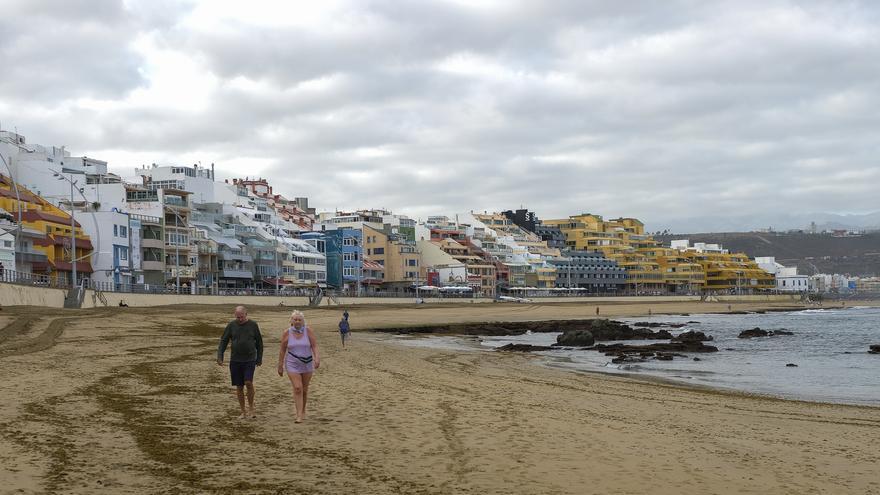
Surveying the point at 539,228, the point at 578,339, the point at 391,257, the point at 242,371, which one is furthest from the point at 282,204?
the point at 242,371

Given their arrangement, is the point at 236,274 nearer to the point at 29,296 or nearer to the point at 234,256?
the point at 234,256

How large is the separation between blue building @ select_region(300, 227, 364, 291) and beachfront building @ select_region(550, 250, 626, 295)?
49.3 metres

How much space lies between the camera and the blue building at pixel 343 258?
117000 mm

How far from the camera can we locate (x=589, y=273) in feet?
533

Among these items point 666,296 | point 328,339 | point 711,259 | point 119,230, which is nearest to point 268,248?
point 119,230

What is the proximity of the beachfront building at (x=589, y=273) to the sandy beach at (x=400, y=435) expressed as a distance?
13523 cm

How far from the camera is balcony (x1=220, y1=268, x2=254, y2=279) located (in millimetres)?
94188

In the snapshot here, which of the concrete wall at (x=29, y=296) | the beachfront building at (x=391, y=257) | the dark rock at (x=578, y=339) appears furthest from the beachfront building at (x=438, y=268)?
the dark rock at (x=578, y=339)

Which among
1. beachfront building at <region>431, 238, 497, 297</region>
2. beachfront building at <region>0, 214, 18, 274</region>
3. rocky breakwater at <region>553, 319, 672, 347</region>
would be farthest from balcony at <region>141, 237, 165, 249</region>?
beachfront building at <region>431, 238, 497, 297</region>

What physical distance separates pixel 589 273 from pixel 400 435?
153 m

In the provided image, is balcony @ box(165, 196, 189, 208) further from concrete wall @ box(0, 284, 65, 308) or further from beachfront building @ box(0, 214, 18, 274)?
concrete wall @ box(0, 284, 65, 308)

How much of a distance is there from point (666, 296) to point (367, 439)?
143284 mm

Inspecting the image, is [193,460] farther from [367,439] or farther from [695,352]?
[695,352]

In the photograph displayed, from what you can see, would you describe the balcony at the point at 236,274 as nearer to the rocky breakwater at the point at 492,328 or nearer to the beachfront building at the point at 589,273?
the rocky breakwater at the point at 492,328
